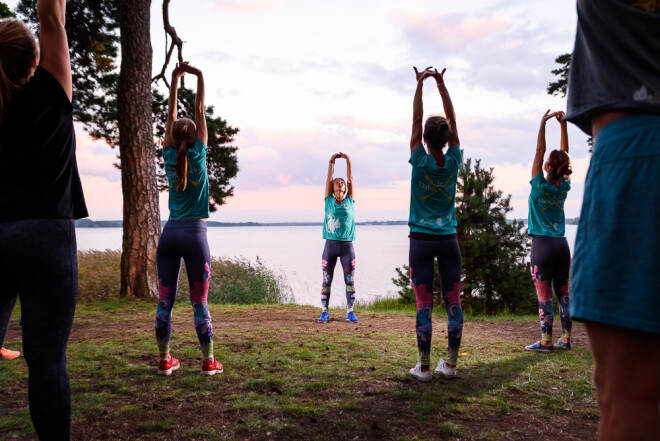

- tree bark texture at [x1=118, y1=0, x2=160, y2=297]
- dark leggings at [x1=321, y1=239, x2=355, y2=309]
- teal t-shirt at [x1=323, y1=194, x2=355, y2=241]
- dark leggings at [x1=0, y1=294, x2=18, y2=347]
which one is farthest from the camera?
tree bark texture at [x1=118, y1=0, x2=160, y2=297]

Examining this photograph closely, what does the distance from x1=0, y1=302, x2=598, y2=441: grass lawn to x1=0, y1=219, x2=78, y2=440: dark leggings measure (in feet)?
4.29

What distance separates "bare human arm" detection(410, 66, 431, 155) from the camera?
14.0 ft

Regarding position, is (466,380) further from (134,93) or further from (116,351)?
(134,93)

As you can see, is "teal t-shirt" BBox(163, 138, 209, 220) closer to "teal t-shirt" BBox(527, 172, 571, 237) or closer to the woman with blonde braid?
the woman with blonde braid

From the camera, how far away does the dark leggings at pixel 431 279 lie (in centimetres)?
434

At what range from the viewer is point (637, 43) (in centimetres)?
123

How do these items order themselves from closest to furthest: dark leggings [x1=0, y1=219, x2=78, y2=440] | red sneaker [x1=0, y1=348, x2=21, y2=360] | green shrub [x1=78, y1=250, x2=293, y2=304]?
dark leggings [x1=0, y1=219, x2=78, y2=440], red sneaker [x1=0, y1=348, x2=21, y2=360], green shrub [x1=78, y1=250, x2=293, y2=304]

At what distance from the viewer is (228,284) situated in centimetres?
1380

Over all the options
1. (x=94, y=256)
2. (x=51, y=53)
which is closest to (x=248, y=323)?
(x=51, y=53)

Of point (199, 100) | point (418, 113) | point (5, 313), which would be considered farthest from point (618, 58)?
point (199, 100)

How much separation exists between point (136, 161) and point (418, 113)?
7913 mm

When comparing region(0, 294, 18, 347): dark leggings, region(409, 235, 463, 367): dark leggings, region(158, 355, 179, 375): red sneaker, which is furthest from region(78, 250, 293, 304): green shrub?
region(0, 294, 18, 347): dark leggings

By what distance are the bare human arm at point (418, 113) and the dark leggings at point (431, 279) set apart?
945mm

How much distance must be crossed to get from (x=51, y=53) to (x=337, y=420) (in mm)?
2914
